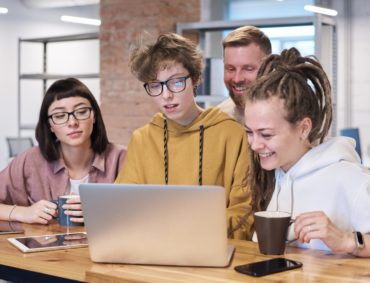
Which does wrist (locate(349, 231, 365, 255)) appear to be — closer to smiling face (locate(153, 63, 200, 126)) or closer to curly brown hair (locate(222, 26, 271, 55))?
smiling face (locate(153, 63, 200, 126))

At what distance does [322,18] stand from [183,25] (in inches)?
46.3

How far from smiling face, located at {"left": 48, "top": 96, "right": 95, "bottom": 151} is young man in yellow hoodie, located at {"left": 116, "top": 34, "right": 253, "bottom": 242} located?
28 cm

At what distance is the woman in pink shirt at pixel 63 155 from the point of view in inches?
96.3

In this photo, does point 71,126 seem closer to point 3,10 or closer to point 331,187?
point 331,187

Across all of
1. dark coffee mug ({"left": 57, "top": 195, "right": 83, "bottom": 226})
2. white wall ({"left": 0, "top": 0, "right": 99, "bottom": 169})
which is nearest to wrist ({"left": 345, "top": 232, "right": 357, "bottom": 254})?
dark coffee mug ({"left": 57, "top": 195, "right": 83, "bottom": 226})

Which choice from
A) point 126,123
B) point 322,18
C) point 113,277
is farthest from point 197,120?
point 126,123

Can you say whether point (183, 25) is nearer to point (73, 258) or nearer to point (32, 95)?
point (73, 258)

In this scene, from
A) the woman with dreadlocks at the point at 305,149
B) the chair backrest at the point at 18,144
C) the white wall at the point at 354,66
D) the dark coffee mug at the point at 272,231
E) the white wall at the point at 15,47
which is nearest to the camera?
the dark coffee mug at the point at 272,231

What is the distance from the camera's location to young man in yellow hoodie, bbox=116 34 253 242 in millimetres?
2059

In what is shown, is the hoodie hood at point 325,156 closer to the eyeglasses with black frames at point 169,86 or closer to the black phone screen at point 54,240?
the eyeglasses with black frames at point 169,86

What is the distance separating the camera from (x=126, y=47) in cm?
543

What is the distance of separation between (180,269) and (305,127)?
0.55 m

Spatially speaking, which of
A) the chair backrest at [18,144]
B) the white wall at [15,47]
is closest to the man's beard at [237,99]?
the chair backrest at [18,144]

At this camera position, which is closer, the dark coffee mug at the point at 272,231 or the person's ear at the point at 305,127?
the dark coffee mug at the point at 272,231
